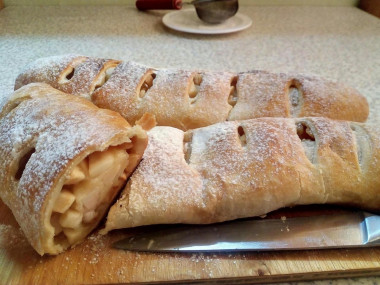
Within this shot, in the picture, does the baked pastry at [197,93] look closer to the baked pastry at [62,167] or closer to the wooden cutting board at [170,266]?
the baked pastry at [62,167]

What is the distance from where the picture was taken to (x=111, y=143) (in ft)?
2.36

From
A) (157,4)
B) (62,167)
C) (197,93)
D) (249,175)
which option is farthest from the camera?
(157,4)

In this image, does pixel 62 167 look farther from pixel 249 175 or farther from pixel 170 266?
pixel 249 175

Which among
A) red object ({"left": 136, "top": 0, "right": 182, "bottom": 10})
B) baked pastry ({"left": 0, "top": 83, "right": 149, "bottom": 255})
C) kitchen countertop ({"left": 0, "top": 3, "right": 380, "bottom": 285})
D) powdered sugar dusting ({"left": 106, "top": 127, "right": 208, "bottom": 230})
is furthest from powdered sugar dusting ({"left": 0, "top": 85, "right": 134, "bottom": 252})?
red object ({"left": 136, "top": 0, "right": 182, "bottom": 10})

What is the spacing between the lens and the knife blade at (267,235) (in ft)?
2.41

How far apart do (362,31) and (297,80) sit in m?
1.25

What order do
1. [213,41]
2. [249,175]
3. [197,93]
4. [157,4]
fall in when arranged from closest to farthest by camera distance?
1. [249,175]
2. [197,93]
3. [213,41]
4. [157,4]

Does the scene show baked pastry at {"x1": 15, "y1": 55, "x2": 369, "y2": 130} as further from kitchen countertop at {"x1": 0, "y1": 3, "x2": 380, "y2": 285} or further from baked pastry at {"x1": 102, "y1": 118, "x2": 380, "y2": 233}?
kitchen countertop at {"x1": 0, "y1": 3, "x2": 380, "y2": 285}

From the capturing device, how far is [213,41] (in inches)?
74.3

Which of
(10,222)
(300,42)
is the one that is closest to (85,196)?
(10,222)

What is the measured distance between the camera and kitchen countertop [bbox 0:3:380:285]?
5.33 ft

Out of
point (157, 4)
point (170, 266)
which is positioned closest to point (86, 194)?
point (170, 266)

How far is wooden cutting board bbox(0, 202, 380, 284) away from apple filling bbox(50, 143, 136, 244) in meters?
0.04

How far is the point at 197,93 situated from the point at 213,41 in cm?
89
